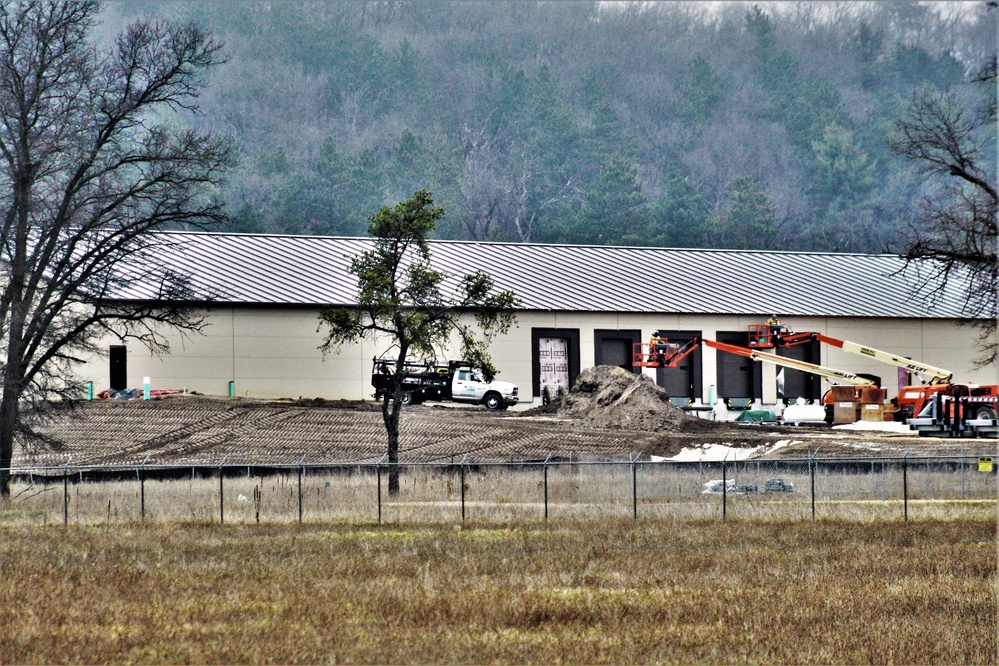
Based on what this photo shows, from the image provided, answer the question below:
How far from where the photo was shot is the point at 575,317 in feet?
217

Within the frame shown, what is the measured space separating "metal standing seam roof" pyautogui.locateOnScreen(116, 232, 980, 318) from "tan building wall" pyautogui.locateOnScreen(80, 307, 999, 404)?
0.64m

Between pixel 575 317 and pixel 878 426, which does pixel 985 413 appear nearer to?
pixel 878 426

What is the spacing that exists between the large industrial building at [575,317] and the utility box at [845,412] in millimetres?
3819

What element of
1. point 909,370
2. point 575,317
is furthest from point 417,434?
point 909,370

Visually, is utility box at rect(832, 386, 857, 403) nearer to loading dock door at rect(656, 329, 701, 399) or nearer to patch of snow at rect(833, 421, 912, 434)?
patch of snow at rect(833, 421, 912, 434)

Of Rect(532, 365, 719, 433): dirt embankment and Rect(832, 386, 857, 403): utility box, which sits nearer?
Rect(532, 365, 719, 433): dirt embankment

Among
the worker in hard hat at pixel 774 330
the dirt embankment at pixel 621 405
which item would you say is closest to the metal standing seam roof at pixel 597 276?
the worker in hard hat at pixel 774 330

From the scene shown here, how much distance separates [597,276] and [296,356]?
18.0 meters

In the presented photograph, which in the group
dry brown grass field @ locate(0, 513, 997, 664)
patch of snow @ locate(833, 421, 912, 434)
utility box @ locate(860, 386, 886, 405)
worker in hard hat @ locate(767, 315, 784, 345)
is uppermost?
worker in hard hat @ locate(767, 315, 784, 345)

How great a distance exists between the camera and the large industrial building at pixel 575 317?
196 feet

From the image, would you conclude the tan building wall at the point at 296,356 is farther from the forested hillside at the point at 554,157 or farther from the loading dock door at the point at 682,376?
the forested hillside at the point at 554,157

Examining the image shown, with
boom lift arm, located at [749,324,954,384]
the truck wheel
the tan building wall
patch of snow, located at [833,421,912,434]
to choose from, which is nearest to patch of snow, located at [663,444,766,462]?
patch of snow, located at [833,421,912,434]

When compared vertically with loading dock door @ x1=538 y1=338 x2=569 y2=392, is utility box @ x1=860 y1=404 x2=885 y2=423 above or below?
below

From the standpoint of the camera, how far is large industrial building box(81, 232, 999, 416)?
196 feet
